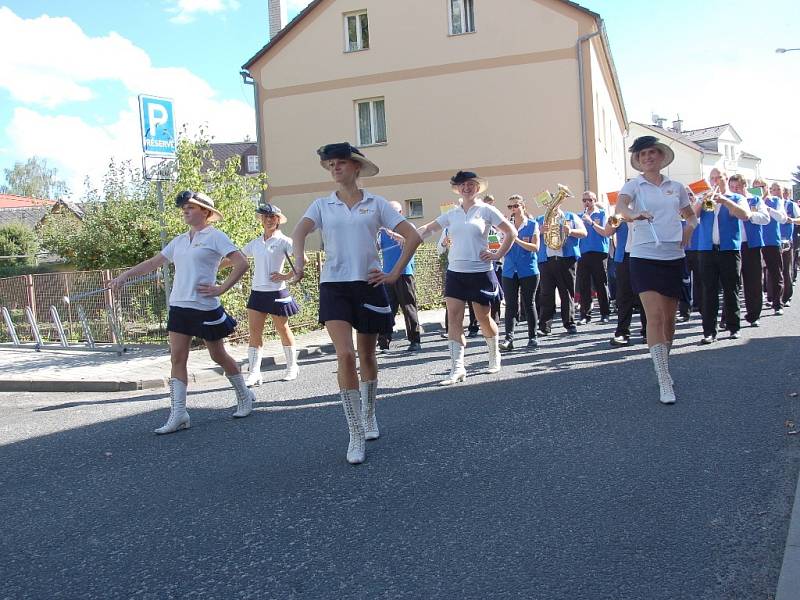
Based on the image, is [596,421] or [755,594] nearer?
[755,594]

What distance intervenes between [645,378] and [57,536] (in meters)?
5.32

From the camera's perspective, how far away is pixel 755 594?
3088 mm

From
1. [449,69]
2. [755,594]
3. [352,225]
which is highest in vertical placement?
[449,69]

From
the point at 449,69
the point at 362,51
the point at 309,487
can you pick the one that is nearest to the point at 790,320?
the point at 309,487

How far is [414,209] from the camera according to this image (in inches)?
1099

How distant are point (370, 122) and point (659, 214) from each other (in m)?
22.2

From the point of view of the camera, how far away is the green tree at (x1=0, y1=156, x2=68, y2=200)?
92000mm

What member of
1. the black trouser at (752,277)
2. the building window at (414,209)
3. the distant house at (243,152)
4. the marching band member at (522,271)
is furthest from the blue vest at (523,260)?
the distant house at (243,152)

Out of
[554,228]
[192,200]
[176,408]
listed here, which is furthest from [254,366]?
[554,228]

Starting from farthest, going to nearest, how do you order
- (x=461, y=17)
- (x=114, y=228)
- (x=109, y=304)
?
(x=461, y=17)
(x=114, y=228)
(x=109, y=304)

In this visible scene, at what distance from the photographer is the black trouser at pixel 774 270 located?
12.7m

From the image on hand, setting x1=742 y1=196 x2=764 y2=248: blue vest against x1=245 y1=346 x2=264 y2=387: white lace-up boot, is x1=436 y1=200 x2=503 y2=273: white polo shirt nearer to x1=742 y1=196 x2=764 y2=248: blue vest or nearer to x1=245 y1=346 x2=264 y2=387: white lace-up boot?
x1=245 y1=346 x2=264 y2=387: white lace-up boot

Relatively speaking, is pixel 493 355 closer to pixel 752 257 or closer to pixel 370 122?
pixel 752 257

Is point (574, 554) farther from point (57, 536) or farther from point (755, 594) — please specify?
point (57, 536)
